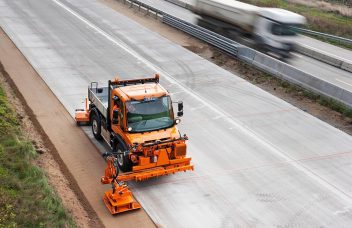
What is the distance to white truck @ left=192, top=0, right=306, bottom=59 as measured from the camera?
2664cm

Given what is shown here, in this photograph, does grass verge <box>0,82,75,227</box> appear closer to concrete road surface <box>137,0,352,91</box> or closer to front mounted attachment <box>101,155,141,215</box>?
front mounted attachment <box>101,155,141,215</box>

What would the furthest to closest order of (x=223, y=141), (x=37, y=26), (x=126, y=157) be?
(x=37, y=26) < (x=223, y=141) < (x=126, y=157)

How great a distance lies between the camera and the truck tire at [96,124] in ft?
51.0

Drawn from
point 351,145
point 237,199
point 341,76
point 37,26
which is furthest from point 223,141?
point 37,26

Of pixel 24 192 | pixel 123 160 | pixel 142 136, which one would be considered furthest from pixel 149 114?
pixel 24 192

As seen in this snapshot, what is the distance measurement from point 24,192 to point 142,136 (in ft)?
11.5

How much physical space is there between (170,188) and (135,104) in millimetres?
2602

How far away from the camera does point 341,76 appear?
85.9 feet

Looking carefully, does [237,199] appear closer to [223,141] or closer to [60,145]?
[223,141]

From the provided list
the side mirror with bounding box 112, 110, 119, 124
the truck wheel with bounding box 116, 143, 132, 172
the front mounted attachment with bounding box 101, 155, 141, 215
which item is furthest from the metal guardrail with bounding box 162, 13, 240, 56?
the front mounted attachment with bounding box 101, 155, 141, 215

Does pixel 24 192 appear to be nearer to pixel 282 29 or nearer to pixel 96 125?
pixel 96 125

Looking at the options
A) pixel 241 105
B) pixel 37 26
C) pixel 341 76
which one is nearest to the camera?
pixel 241 105

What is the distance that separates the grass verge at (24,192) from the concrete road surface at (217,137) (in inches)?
97.3

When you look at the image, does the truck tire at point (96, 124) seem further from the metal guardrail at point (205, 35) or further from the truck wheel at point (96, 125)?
the metal guardrail at point (205, 35)
